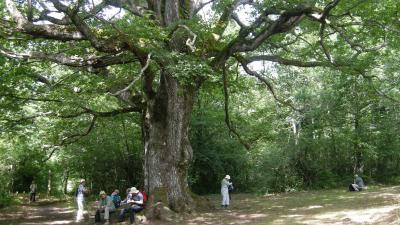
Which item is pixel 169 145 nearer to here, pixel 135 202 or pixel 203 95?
pixel 135 202

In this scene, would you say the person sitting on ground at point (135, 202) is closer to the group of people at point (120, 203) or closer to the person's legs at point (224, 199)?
the group of people at point (120, 203)

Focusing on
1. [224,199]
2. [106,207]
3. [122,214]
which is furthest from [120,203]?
[224,199]

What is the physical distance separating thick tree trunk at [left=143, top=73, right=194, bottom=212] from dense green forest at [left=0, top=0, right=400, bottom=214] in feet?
0.15

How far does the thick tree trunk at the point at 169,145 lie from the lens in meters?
14.0

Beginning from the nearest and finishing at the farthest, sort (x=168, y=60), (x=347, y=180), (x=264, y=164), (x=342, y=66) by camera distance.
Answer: (x=168, y=60) < (x=342, y=66) < (x=264, y=164) < (x=347, y=180)

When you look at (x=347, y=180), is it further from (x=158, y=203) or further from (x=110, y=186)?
(x=158, y=203)

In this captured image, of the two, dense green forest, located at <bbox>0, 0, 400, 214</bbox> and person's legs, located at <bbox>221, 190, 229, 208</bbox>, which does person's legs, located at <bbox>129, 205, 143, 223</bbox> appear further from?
person's legs, located at <bbox>221, 190, 229, 208</bbox>

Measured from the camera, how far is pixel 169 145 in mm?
14273

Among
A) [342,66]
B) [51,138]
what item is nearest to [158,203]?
[342,66]

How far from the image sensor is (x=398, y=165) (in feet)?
89.2

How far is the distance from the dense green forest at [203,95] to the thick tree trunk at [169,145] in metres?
0.05

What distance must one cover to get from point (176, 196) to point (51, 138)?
914 cm

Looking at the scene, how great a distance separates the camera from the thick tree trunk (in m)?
14.0

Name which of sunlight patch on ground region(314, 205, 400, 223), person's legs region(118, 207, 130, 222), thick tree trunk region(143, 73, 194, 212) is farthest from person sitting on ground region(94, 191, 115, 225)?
sunlight patch on ground region(314, 205, 400, 223)
